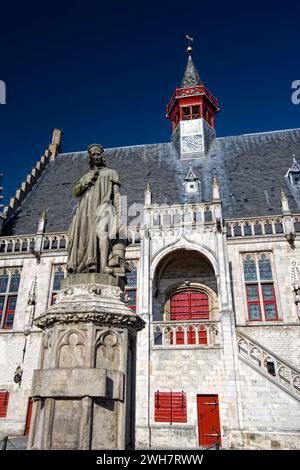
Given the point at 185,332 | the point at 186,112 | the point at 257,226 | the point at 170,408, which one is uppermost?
the point at 186,112

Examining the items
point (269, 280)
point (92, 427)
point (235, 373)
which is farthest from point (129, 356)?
point (269, 280)

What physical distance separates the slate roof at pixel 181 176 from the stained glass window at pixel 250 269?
2365 millimetres

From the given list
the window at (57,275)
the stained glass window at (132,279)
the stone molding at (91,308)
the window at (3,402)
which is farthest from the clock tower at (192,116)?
the stone molding at (91,308)

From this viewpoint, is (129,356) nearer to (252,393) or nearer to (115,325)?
(115,325)

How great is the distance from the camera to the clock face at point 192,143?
22.8 meters

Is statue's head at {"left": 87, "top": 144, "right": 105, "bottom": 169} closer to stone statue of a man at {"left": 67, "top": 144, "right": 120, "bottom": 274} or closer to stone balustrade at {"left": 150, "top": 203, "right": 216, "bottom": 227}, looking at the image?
stone statue of a man at {"left": 67, "top": 144, "right": 120, "bottom": 274}

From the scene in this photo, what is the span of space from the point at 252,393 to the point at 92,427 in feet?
30.2

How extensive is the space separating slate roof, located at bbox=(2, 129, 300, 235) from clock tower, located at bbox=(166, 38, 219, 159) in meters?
0.70

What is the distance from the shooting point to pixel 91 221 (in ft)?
16.4

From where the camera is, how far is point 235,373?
39.0ft

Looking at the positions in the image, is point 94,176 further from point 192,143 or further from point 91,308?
point 192,143

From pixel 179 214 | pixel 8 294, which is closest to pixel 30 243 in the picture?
pixel 8 294

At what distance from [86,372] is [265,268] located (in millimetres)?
12853

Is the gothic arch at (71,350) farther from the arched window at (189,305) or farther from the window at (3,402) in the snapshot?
the window at (3,402)
